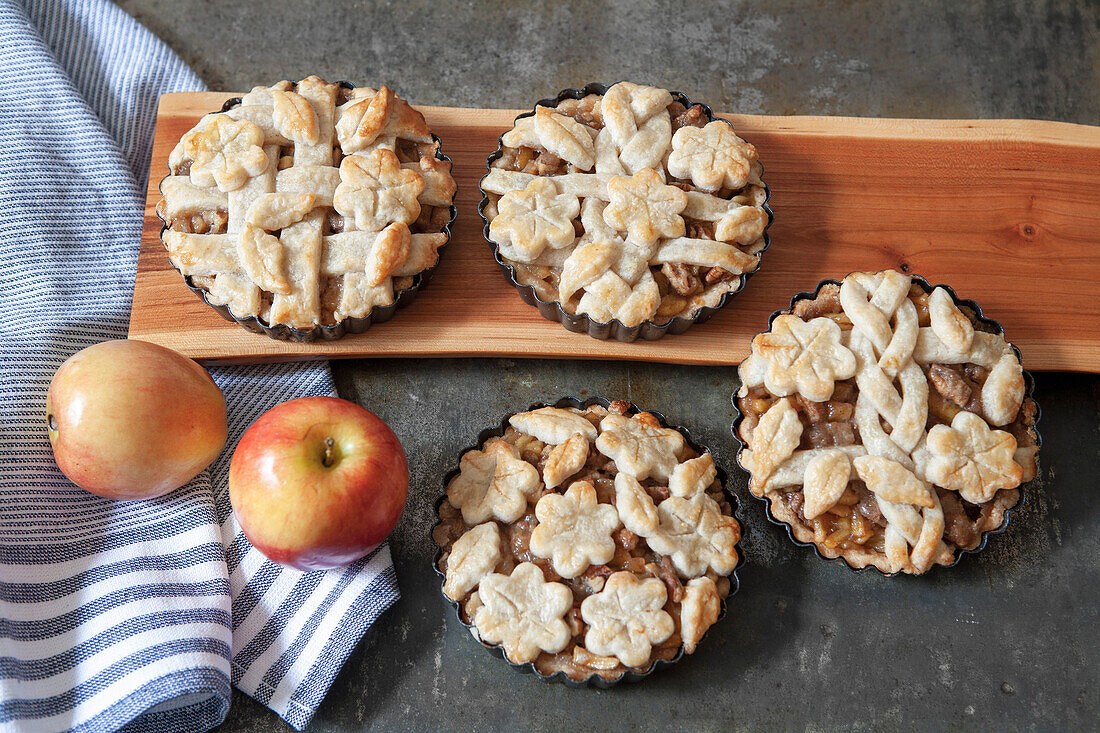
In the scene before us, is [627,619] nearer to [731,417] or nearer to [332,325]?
[731,417]

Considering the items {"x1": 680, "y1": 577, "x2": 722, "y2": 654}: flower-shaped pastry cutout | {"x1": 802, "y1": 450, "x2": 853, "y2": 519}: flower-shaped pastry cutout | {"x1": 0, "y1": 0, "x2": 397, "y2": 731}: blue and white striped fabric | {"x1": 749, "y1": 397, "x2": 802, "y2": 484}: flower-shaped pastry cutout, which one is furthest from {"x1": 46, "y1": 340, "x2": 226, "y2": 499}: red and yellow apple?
{"x1": 802, "y1": 450, "x2": 853, "y2": 519}: flower-shaped pastry cutout

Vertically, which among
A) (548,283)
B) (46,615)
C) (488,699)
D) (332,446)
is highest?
(548,283)

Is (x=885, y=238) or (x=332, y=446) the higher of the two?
(x=885, y=238)

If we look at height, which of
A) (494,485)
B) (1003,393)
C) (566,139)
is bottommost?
(494,485)

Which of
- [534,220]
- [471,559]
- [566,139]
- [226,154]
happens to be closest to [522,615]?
[471,559]

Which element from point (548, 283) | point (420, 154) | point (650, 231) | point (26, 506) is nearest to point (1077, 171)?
point (650, 231)

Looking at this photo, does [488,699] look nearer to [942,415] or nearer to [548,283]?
[548,283]

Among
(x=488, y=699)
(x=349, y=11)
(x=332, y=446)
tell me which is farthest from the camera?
(x=349, y=11)
